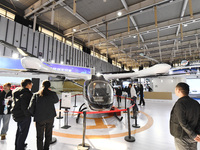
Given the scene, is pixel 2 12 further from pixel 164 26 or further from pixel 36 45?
pixel 164 26

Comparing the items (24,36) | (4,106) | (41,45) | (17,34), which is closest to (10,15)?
(17,34)

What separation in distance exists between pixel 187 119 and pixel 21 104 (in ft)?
10.4

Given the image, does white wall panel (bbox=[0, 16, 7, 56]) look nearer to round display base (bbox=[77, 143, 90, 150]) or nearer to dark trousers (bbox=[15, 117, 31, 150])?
dark trousers (bbox=[15, 117, 31, 150])

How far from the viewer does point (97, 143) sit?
2.96 meters

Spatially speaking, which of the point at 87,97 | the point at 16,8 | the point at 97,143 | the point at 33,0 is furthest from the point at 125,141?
the point at 16,8

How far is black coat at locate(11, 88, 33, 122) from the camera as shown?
89.0 inches

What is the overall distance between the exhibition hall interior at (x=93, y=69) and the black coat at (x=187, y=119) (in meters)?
0.33

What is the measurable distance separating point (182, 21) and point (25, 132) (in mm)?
11394

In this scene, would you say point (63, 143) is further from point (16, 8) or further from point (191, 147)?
point (16, 8)

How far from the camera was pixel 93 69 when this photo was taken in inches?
223

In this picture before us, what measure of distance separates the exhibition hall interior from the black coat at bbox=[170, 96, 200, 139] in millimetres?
333

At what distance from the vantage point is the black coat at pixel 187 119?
Answer: 1.52m

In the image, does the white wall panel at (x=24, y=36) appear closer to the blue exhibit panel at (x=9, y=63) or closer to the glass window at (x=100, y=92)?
the blue exhibit panel at (x=9, y=63)

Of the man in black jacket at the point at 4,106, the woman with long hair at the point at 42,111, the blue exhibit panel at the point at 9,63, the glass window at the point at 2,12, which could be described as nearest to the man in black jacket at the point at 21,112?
the woman with long hair at the point at 42,111
